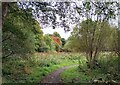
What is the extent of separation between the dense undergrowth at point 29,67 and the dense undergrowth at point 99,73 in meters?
0.90

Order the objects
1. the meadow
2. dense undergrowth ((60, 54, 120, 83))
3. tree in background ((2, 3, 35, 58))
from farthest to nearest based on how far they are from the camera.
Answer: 1. dense undergrowth ((60, 54, 120, 83))
2. the meadow
3. tree in background ((2, 3, 35, 58))

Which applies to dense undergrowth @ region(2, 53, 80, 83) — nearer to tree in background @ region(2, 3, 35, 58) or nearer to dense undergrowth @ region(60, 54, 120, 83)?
tree in background @ region(2, 3, 35, 58)

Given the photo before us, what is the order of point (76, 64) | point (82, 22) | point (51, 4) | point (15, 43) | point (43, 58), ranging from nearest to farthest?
point (51, 4)
point (15, 43)
point (82, 22)
point (43, 58)
point (76, 64)

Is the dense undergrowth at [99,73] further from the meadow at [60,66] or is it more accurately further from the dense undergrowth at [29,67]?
the dense undergrowth at [29,67]

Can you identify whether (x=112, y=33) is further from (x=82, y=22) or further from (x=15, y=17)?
(x=15, y=17)

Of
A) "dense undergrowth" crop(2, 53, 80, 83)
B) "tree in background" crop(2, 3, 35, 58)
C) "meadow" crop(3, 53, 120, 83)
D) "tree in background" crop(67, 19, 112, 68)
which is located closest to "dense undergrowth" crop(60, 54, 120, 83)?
"meadow" crop(3, 53, 120, 83)

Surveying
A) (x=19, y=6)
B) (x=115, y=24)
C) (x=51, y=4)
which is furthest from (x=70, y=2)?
(x=115, y=24)

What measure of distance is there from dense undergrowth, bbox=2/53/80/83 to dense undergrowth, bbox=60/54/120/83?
0.90 meters

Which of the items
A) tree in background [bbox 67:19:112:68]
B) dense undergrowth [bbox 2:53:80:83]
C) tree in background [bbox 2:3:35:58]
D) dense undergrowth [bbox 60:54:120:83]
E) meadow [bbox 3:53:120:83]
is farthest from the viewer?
tree in background [bbox 67:19:112:68]

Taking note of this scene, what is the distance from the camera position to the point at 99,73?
399 inches

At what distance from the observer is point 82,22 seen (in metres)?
10.6

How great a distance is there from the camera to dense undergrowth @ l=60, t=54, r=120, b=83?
8.69 metres

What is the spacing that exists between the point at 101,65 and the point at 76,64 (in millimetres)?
1794

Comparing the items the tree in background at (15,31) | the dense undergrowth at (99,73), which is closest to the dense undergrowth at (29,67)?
the tree in background at (15,31)
